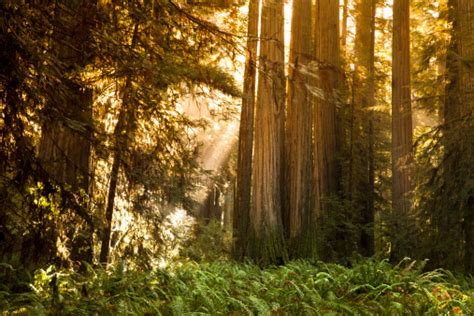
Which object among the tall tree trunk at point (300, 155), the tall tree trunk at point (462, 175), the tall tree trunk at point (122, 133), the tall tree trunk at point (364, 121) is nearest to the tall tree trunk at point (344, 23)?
the tall tree trunk at point (364, 121)

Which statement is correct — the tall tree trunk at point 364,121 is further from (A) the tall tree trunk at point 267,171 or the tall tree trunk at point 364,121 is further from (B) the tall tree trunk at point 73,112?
(B) the tall tree trunk at point 73,112

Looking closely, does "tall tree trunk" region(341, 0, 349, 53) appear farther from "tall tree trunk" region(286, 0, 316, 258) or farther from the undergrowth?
the undergrowth

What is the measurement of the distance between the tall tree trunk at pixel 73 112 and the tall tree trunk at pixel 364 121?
8.58m

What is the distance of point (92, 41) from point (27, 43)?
1.10 meters

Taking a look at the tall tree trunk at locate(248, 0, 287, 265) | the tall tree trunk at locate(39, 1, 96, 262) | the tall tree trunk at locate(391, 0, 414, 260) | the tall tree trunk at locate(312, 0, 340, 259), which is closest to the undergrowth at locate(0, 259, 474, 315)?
the tall tree trunk at locate(39, 1, 96, 262)

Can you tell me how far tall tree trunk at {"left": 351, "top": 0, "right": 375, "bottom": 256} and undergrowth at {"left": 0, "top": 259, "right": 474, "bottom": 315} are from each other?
26.1ft

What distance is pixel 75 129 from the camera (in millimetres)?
5031

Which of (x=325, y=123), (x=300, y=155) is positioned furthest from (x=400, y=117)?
(x=300, y=155)

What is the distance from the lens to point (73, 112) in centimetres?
600

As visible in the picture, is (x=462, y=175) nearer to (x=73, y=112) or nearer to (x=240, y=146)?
(x=73, y=112)

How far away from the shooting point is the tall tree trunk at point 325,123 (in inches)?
516

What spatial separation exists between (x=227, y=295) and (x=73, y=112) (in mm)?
2757

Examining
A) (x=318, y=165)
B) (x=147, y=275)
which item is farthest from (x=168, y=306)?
(x=318, y=165)

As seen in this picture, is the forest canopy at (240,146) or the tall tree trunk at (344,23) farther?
the tall tree trunk at (344,23)
